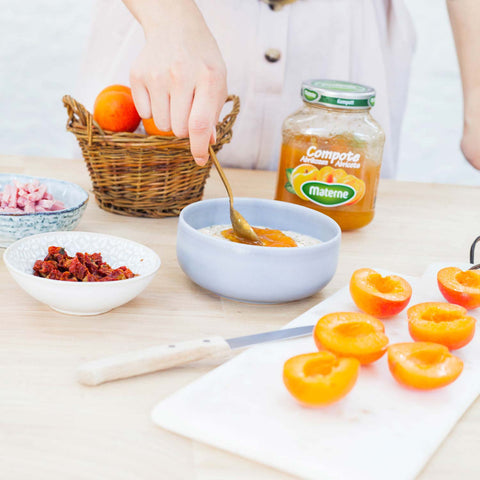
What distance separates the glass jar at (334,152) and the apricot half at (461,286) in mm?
274

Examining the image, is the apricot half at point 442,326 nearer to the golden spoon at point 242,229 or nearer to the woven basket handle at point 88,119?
the golden spoon at point 242,229

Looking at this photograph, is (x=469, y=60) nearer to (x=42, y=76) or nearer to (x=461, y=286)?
(x=461, y=286)

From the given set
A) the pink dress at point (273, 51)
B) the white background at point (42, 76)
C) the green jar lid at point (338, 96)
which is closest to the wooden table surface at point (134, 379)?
the green jar lid at point (338, 96)

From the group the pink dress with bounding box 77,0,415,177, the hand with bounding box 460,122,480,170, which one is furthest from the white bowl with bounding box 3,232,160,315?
the hand with bounding box 460,122,480,170

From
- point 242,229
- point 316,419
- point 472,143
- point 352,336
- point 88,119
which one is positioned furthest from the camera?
point 472,143

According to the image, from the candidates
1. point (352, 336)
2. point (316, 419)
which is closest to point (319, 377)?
point (316, 419)

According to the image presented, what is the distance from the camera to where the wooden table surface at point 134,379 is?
1.95ft

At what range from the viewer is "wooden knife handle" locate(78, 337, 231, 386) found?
2.28 feet

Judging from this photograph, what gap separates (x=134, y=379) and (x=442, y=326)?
359 mm

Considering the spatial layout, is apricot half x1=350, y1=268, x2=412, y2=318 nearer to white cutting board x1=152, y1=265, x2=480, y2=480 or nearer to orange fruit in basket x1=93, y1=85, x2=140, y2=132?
white cutting board x1=152, y1=265, x2=480, y2=480

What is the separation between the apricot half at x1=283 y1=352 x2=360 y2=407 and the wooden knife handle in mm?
102

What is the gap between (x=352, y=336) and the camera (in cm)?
79

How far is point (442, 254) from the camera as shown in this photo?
4.01ft

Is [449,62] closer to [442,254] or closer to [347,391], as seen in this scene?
[442,254]
